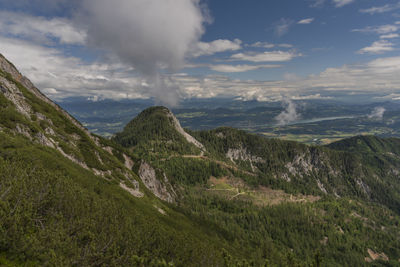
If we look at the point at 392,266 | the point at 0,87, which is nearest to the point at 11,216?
the point at 0,87

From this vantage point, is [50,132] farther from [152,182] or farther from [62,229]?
[62,229]

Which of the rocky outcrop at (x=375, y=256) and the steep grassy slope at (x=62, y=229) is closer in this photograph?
the steep grassy slope at (x=62, y=229)

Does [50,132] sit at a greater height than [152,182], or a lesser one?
greater

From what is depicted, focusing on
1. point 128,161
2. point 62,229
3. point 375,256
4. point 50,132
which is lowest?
point 375,256

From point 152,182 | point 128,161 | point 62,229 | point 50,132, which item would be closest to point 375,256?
point 152,182

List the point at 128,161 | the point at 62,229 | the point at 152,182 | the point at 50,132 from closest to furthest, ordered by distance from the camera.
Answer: the point at 62,229, the point at 50,132, the point at 128,161, the point at 152,182

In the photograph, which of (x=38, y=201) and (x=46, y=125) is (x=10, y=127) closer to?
(x=46, y=125)

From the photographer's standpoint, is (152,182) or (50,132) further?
(152,182)

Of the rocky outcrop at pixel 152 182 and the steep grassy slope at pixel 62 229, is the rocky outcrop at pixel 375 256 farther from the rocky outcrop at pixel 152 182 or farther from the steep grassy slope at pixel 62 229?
the steep grassy slope at pixel 62 229

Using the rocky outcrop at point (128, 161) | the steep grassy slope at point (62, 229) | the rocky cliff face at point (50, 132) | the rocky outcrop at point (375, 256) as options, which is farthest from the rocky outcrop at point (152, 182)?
the rocky outcrop at point (375, 256)
